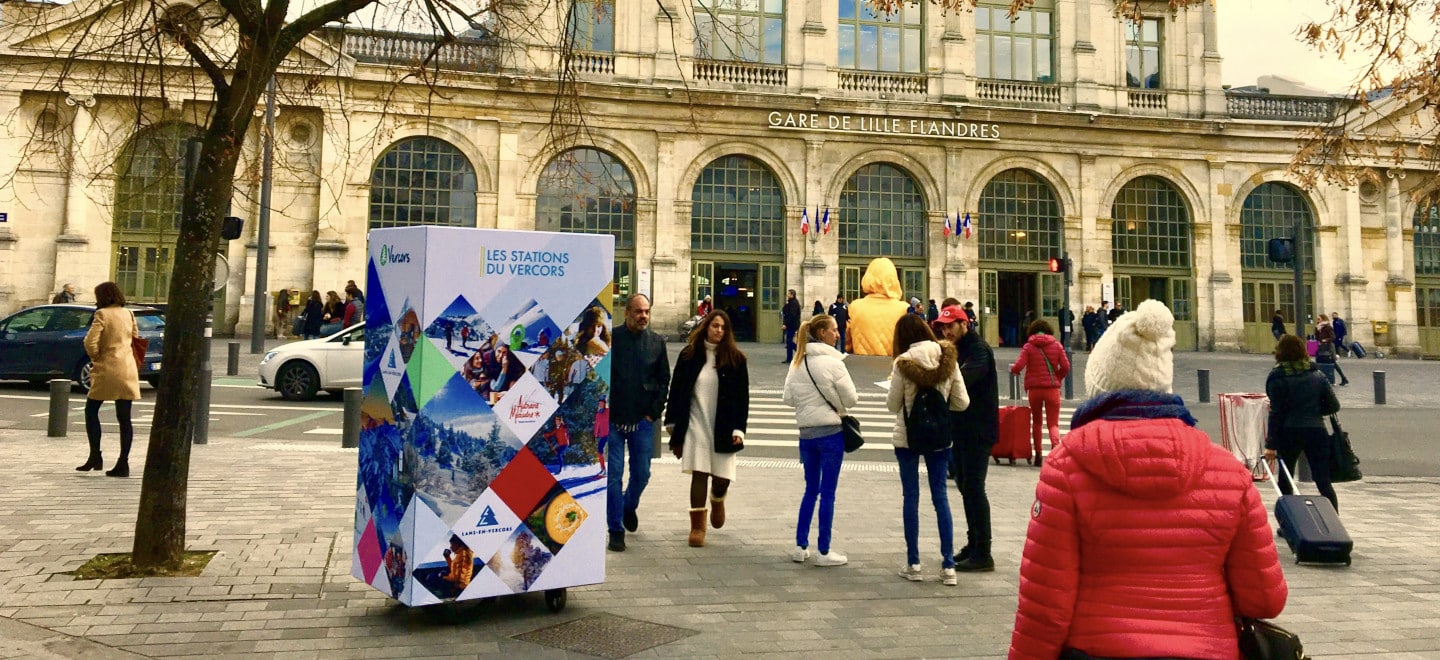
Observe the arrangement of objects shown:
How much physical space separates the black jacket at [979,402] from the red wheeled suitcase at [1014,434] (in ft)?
14.2

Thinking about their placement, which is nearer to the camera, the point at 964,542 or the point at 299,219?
the point at 964,542

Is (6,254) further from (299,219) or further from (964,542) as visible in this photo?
(964,542)

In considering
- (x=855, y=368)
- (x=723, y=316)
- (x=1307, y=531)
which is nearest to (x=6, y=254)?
(x=855, y=368)

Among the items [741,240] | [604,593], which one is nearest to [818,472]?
[604,593]

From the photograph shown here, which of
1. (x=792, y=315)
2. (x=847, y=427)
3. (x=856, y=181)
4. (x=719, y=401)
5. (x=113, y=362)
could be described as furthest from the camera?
(x=856, y=181)

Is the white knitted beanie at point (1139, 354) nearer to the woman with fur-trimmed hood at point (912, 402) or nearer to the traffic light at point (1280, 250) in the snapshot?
the woman with fur-trimmed hood at point (912, 402)

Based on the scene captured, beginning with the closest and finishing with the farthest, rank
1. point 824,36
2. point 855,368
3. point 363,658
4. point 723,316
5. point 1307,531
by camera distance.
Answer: point 363,658, point 1307,531, point 723,316, point 855,368, point 824,36

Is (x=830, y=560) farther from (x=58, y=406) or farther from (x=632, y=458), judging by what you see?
(x=58, y=406)

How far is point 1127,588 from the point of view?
247 centimetres

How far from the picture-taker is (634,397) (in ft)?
23.5

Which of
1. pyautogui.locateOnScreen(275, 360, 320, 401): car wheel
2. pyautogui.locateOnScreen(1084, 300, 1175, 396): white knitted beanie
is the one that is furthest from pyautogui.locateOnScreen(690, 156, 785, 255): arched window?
pyautogui.locateOnScreen(1084, 300, 1175, 396): white knitted beanie

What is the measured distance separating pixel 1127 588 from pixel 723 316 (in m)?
4.96

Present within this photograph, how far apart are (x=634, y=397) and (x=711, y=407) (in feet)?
2.04

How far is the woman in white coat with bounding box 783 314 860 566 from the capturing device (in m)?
6.72
